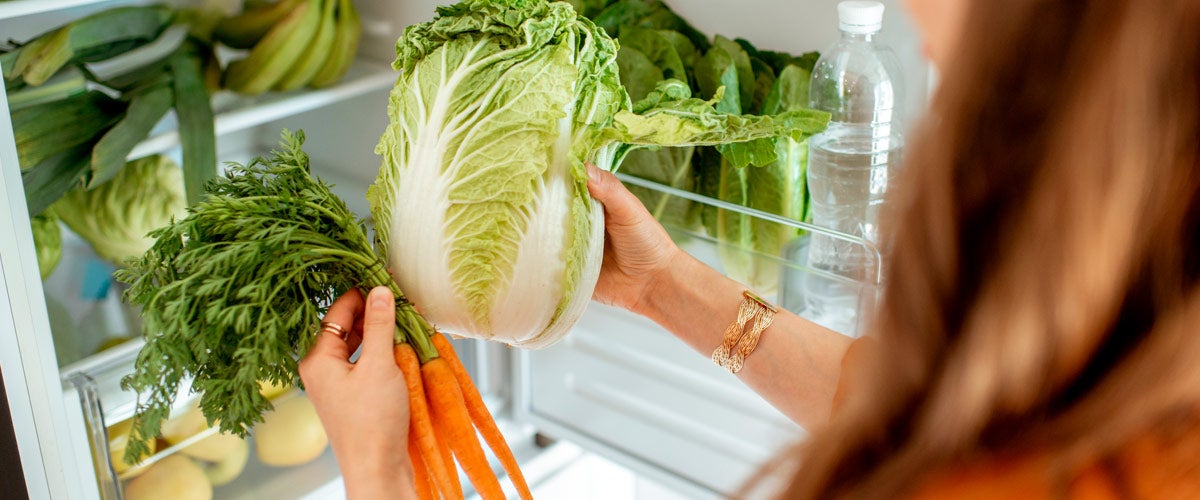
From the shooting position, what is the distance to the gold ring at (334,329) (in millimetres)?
867

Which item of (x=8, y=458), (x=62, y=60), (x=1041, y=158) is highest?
(x=1041, y=158)

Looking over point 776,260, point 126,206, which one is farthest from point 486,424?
point 126,206

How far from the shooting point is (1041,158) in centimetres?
45

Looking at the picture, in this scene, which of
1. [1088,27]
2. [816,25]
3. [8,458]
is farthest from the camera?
[816,25]

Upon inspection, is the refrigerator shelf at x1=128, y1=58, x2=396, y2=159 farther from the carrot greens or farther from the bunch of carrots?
the bunch of carrots

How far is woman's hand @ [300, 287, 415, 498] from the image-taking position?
2.72 feet

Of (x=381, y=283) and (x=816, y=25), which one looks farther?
(x=816, y=25)

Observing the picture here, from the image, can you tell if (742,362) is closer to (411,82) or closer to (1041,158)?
(411,82)

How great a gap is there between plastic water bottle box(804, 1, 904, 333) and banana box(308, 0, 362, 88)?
73 cm

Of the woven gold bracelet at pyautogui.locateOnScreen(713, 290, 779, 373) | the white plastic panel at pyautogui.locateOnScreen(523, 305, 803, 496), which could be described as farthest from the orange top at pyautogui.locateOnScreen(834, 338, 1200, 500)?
the white plastic panel at pyautogui.locateOnScreen(523, 305, 803, 496)

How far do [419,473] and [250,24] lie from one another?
0.88 m

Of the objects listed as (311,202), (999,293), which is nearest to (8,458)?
(311,202)

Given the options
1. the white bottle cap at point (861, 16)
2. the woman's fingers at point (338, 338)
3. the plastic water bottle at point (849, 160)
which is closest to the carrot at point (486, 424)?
the woman's fingers at point (338, 338)

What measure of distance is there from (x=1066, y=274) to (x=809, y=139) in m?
0.86
